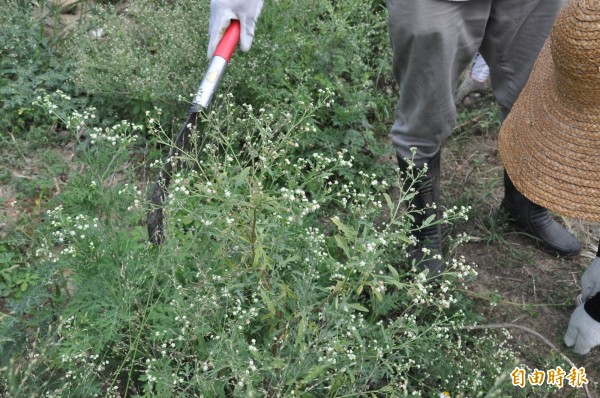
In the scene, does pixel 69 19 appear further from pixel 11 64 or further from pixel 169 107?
pixel 169 107

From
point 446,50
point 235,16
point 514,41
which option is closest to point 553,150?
point 446,50

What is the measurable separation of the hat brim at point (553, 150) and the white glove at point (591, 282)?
721 mm

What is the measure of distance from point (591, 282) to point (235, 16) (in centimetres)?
181

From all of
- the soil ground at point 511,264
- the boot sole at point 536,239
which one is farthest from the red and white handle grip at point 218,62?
the boot sole at point 536,239

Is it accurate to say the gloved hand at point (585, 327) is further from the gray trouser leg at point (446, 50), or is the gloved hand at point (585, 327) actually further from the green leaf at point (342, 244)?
the green leaf at point (342, 244)

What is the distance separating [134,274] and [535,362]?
1633mm

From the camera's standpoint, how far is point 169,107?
3.27 meters

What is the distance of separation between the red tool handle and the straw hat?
115cm

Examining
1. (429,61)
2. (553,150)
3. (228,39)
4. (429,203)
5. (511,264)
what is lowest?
(511,264)

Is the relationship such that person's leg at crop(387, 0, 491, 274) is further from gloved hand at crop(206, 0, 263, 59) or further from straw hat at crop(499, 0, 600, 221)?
gloved hand at crop(206, 0, 263, 59)

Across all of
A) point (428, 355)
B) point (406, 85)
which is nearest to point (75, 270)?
point (428, 355)

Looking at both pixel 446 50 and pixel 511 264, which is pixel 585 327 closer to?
pixel 511 264

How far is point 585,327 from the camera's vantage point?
2463mm

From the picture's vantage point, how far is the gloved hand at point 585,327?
244 cm
